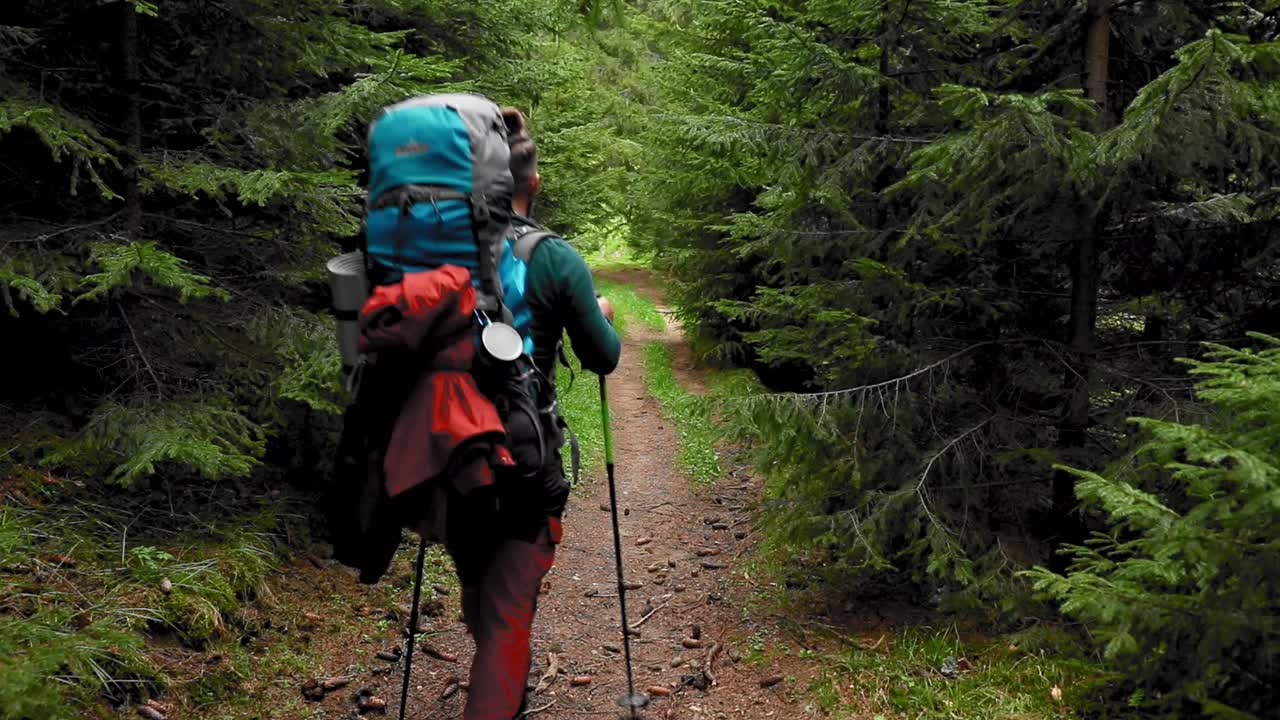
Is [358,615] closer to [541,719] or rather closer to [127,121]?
[541,719]

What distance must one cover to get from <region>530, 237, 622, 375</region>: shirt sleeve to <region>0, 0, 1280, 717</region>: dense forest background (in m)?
1.82

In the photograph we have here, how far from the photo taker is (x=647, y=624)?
6.34m

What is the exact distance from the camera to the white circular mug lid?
3.07 m

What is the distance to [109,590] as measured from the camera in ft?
15.4

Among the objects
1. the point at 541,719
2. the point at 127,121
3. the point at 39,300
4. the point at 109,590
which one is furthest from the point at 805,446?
the point at 127,121

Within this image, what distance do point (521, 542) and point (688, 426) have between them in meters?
10.0

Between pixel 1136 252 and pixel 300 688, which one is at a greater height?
pixel 1136 252

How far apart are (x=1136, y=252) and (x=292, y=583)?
637cm

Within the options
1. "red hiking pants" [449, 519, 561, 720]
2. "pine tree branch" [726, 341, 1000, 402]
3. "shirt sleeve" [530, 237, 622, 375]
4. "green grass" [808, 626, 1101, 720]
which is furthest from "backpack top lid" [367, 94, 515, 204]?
"green grass" [808, 626, 1101, 720]

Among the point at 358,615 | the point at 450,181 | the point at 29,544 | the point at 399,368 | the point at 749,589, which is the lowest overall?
the point at 749,589

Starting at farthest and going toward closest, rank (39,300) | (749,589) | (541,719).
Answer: (749,589), (541,719), (39,300)

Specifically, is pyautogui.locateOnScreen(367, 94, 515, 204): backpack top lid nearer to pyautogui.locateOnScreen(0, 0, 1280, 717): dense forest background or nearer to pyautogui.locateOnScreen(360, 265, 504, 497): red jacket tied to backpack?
pyautogui.locateOnScreen(360, 265, 504, 497): red jacket tied to backpack

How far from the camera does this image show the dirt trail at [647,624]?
16.7ft

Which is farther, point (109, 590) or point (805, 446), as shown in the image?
point (805, 446)
